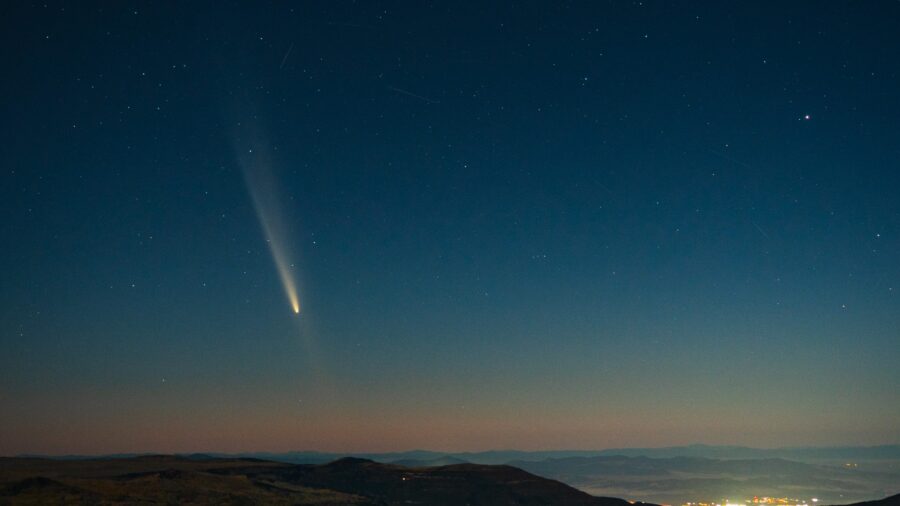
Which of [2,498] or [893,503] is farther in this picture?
[893,503]

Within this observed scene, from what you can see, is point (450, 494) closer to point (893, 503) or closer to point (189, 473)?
point (189, 473)

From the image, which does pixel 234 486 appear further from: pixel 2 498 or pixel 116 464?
pixel 116 464

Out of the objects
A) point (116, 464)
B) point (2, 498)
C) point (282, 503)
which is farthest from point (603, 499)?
point (116, 464)

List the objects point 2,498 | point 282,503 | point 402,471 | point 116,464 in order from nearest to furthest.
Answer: point 2,498
point 282,503
point 402,471
point 116,464

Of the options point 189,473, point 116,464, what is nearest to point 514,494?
point 189,473

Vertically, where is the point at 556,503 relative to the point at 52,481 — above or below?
below

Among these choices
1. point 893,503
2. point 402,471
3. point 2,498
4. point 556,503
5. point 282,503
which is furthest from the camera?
point 402,471
